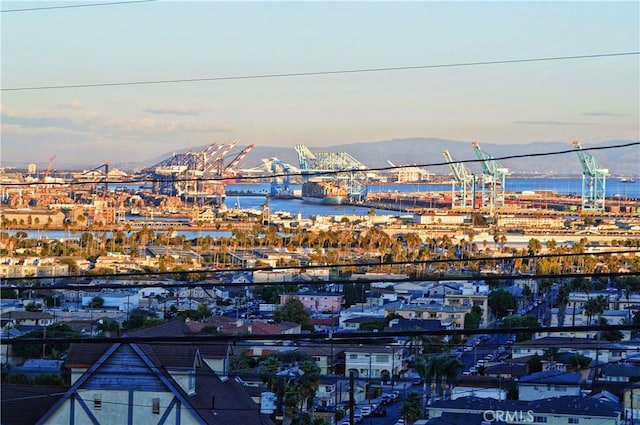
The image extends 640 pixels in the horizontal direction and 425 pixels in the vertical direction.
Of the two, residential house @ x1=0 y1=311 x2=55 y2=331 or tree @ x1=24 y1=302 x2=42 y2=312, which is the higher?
residential house @ x1=0 y1=311 x2=55 y2=331

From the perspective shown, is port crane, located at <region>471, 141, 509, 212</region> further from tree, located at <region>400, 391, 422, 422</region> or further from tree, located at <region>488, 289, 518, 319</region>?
tree, located at <region>400, 391, 422, 422</region>

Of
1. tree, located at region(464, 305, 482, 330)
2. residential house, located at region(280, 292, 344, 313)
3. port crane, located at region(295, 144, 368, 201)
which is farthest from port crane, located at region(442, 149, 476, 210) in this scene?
tree, located at region(464, 305, 482, 330)

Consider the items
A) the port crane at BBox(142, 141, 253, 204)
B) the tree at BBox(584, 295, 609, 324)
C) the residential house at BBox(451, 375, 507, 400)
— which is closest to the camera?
the residential house at BBox(451, 375, 507, 400)

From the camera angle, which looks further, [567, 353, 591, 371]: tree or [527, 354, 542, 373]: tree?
[527, 354, 542, 373]: tree

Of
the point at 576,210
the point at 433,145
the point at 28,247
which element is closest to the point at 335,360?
the point at 28,247

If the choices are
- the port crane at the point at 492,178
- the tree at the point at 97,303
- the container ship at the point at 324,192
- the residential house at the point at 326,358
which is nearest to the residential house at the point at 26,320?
the tree at the point at 97,303

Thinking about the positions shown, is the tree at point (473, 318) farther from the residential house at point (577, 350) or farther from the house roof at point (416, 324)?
the residential house at point (577, 350)
